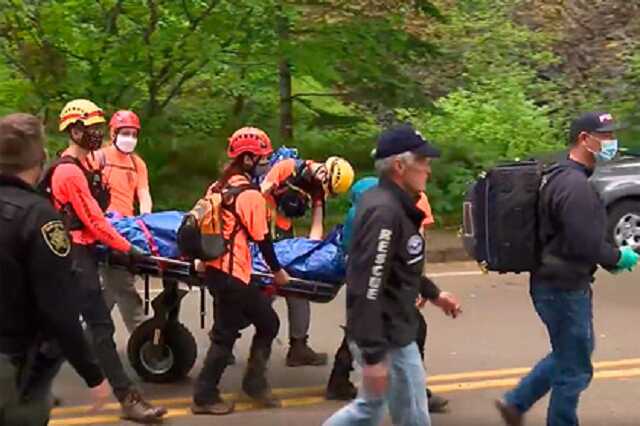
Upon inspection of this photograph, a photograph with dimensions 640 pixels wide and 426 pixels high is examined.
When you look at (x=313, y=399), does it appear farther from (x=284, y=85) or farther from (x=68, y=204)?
(x=284, y=85)

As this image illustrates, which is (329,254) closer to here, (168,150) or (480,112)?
(168,150)

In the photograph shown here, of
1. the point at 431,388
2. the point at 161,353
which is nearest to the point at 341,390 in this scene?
the point at 431,388

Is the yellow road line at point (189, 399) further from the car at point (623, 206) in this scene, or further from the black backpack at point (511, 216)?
A: the car at point (623, 206)

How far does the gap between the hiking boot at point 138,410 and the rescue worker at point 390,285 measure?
5.98 ft

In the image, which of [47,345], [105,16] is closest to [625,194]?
[105,16]

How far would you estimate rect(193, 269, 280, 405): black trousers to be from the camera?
756 centimetres

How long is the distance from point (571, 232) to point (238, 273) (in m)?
2.08

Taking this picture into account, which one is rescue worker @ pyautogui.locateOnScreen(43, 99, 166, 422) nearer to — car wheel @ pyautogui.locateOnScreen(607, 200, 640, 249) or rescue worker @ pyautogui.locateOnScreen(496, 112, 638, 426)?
rescue worker @ pyautogui.locateOnScreen(496, 112, 638, 426)

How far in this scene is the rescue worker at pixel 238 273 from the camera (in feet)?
24.8

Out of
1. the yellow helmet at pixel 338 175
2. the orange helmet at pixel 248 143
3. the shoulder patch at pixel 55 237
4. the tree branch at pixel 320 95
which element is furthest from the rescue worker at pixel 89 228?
the tree branch at pixel 320 95

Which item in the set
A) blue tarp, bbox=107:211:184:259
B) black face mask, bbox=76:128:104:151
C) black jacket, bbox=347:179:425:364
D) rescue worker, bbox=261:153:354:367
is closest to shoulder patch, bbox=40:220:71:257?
black jacket, bbox=347:179:425:364

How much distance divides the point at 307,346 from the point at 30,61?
309 inches

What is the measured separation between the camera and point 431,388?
8.46m

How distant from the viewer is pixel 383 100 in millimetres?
16812
